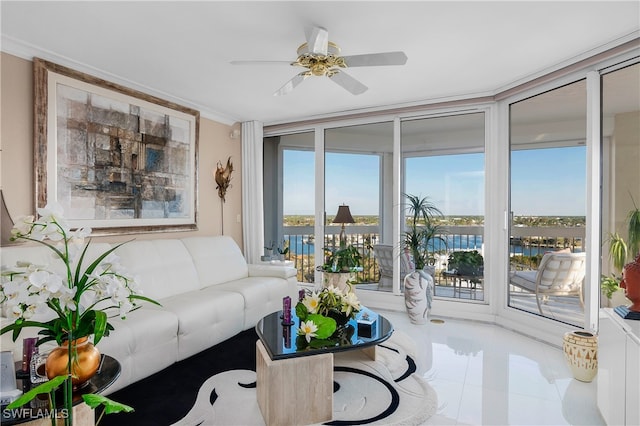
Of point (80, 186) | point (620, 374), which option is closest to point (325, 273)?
point (80, 186)

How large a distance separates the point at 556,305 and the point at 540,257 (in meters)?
0.48

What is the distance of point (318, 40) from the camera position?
2.35m

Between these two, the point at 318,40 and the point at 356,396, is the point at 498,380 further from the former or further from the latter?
the point at 318,40

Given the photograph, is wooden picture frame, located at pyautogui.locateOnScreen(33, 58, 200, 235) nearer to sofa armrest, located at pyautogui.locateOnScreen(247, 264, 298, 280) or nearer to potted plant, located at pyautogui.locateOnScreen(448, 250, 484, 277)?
sofa armrest, located at pyautogui.locateOnScreen(247, 264, 298, 280)

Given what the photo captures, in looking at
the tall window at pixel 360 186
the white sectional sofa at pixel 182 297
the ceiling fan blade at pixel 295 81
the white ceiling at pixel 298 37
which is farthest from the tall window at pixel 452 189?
the ceiling fan blade at pixel 295 81

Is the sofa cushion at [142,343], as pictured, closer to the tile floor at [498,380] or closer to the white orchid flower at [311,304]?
the white orchid flower at [311,304]

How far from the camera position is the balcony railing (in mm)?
3525

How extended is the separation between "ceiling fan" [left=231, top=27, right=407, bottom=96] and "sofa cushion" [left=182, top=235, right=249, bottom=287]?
6.96 ft

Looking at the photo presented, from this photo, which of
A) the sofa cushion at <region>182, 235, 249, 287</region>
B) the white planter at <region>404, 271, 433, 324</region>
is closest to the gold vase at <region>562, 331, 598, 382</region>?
the white planter at <region>404, 271, 433, 324</region>

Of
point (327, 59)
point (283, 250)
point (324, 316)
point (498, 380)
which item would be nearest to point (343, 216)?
point (283, 250)

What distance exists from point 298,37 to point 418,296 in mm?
2859

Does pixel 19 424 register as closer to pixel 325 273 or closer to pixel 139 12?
pixel 139 12

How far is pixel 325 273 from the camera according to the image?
4395 mm

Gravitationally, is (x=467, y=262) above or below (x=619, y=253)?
below
